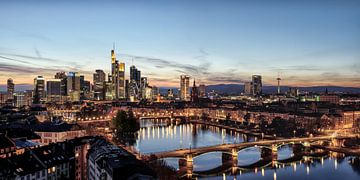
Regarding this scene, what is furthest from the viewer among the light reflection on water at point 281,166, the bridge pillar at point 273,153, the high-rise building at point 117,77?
the high-rise building at point 117,77

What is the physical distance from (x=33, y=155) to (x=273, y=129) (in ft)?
105

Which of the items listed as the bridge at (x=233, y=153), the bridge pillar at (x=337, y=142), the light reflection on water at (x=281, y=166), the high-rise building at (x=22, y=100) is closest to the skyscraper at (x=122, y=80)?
the high-rise building at (x=22, y=100)

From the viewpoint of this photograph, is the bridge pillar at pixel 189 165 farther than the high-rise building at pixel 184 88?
No

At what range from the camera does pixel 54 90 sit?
371ft

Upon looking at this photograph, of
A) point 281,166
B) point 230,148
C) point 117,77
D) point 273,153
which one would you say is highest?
point 117,77

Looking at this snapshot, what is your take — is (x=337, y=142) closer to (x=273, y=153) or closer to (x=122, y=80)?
(x=273, y=153)

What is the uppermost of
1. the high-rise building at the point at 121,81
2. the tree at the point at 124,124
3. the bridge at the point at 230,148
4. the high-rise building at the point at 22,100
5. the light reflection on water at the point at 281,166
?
the high-rise building at the point at 121,81

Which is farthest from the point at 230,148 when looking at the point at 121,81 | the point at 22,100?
the point at 121,81

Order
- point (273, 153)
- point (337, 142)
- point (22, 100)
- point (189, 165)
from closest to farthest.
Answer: point (189, 165), point (273, 153), point (337, 142), point (22, 100)

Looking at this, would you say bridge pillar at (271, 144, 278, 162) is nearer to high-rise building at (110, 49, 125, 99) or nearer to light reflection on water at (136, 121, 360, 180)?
light reflection on water at (136, 121, 360, 180)

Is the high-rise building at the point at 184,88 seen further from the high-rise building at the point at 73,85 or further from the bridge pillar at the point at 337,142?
the bridge pillar at the point at 337,142

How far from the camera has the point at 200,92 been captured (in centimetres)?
15500

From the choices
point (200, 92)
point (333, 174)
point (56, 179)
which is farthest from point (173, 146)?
Result: point (200, 92)

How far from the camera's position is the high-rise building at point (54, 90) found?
364ft
